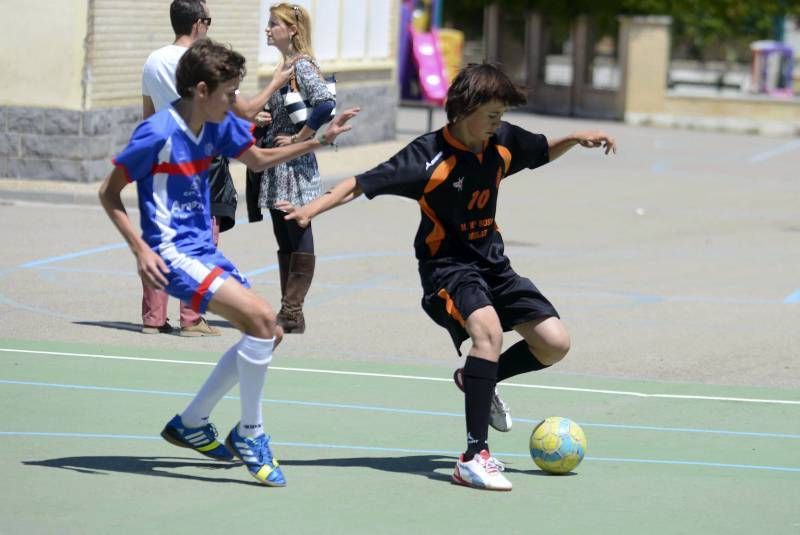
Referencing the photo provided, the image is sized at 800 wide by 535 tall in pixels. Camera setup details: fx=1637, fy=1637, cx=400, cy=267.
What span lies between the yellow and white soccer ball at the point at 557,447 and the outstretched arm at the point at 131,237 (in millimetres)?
1704

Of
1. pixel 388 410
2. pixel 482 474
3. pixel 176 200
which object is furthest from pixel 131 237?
pixel 388 410

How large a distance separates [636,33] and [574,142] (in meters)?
29.6

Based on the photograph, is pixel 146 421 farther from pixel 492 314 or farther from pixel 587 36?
pixel 587 36

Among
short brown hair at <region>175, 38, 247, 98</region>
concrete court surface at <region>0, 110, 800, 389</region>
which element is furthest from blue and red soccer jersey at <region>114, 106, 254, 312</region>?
concrete court surface at <region>0, 110, 800, 389</region>

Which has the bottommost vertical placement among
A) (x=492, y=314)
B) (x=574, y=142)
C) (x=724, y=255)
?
(x=724, y=255)

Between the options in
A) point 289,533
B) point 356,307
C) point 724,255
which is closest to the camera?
point 289,533

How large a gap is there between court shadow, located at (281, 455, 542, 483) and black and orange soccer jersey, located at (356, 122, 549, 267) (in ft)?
2.90

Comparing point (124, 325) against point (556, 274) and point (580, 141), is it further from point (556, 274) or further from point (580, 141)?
point (556, 274)

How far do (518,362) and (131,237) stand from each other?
6.38 feet

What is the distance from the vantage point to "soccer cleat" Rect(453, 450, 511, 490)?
6523 mm

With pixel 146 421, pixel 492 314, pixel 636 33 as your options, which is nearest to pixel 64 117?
pixel 146 421

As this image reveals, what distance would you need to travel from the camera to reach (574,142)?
7.35m

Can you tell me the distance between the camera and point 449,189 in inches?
273

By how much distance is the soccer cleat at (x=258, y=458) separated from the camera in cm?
643
